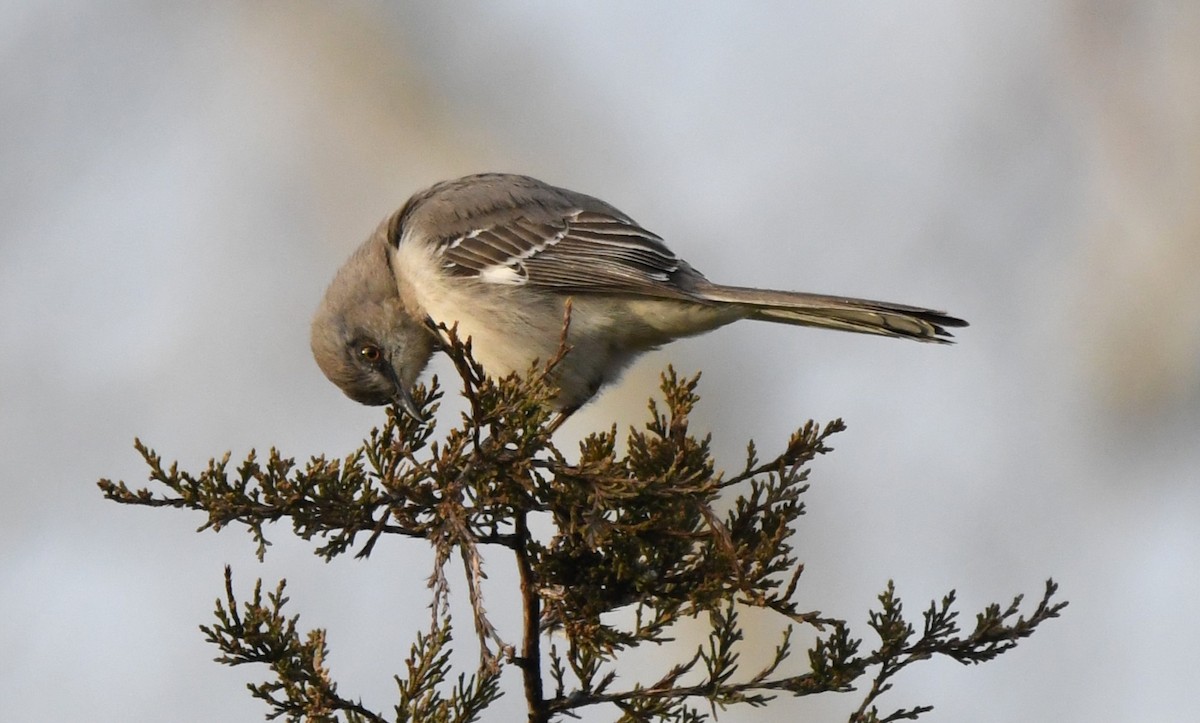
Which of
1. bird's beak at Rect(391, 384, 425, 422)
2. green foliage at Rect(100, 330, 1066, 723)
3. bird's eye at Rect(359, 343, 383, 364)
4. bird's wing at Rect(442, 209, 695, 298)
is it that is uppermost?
bird's wing at Rect(442, 209, 695, 298)

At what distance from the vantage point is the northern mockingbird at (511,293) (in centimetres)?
545

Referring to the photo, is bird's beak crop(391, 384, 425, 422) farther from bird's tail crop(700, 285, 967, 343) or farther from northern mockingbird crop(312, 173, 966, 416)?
bird's tail crop(700, 285, 967, 343)

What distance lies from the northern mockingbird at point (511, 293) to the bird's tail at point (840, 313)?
2cm

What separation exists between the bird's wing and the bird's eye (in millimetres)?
514

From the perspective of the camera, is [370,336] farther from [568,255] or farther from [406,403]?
[568,255]

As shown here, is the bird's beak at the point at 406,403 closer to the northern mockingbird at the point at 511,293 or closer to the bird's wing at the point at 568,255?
the northern mockingbird at the point at 511,293

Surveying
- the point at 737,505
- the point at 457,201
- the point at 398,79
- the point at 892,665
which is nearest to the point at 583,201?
the point at 457,201

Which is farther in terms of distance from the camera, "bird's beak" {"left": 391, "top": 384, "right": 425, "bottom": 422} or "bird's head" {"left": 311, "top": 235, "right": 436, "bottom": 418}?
"bird's head" {"left": 311, "top": 235, "right": 436, "bottom": 418}

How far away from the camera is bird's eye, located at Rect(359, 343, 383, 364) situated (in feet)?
18.7

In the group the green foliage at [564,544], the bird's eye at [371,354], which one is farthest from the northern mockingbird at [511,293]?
the green foliage at [564,544]

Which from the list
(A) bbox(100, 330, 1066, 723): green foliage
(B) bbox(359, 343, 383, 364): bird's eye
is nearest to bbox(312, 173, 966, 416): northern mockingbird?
(B) bbox(359, 343, 383, 364): bird's eye

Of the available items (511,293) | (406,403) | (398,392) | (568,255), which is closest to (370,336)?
(398,392)

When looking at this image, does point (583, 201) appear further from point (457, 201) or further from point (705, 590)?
point (705, 590)

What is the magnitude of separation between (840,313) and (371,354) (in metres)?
2.25
